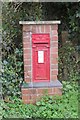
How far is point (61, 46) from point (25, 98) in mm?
1613

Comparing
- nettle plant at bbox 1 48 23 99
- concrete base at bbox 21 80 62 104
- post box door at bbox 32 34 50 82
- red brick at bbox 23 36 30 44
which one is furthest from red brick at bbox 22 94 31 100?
red brick at bbox 23 36 30 44

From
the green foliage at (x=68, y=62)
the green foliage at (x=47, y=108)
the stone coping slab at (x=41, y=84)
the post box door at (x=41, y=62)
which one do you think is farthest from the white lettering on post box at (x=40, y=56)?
the green foliage at (x=68, y=62)

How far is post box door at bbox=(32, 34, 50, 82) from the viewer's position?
5305 mm

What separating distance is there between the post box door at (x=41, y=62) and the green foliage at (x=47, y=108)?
34 centimetres

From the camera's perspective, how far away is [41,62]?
533 cm

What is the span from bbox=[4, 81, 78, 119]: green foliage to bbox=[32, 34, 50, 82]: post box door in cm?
34

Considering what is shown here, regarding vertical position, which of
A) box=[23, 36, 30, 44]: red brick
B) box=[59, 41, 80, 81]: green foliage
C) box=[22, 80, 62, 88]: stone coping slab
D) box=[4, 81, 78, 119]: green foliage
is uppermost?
box=[23, 36, 30, 44]: red brick

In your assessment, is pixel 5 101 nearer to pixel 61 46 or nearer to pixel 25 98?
pixel 25 98

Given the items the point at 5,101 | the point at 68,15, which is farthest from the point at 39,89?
the point at 68,15

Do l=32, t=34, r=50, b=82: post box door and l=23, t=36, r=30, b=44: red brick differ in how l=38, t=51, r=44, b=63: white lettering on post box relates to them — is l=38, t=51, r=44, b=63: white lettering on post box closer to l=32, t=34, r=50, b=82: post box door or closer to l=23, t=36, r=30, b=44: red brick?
l=32, t=34, r=50, b=82: post box door

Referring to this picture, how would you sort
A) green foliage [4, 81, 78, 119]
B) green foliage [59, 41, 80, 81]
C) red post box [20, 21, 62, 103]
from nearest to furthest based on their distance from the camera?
green foliage [4, 81, 78, 119] → red post box [20, 21, 62, 103] → green foliage [59, 41, 80, 81]

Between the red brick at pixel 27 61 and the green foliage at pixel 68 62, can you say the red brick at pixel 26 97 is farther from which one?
the green foliage at pixel 68 62

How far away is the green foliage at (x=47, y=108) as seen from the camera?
191 inches

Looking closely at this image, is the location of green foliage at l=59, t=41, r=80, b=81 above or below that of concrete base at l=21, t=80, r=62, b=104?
above
